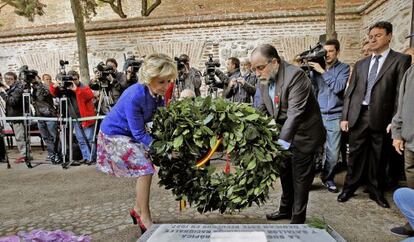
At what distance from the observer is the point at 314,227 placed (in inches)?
77.4

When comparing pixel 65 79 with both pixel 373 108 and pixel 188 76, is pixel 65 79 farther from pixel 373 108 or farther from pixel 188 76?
pixel 373 108

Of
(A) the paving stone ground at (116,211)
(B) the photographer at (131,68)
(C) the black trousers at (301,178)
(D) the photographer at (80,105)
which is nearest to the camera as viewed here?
(C) the black trousers at (301,178)

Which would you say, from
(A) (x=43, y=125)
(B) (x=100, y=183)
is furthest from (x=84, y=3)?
(B) (x=100, y=183)

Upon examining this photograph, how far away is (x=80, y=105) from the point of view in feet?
20.6

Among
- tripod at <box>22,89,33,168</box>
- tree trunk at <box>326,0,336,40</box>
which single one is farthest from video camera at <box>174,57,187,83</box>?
tree trunk at <box>326,0,336,40</box>

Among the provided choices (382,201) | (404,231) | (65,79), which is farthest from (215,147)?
(65,79)

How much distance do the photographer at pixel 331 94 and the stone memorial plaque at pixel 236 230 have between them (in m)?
2.67

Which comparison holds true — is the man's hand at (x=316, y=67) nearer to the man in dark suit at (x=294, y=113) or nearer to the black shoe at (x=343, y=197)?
the man in dark suit at (x=294, y=113)

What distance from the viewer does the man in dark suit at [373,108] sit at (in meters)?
3.59

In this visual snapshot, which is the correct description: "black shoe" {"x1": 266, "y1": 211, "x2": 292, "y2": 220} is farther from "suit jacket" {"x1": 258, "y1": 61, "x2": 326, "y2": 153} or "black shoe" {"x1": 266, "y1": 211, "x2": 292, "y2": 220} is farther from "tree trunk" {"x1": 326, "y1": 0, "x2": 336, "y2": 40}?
"tree trunk" {"x1": 326, "y1": 0, "x2": 336, "y2": 40}

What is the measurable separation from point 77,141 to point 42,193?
2.05 meters

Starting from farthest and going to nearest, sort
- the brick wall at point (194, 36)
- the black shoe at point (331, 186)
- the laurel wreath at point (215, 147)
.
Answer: the brick wall at point (194, 36), the black shoe at point (331, 186), the laurel wreath at point (215, 147)

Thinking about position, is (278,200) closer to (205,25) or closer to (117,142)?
(117,142)

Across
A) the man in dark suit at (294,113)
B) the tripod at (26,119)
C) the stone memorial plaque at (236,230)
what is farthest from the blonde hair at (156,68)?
the tripod at (26,119)
